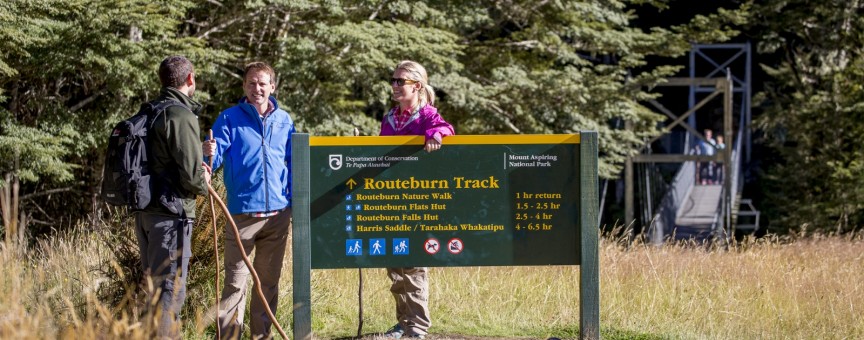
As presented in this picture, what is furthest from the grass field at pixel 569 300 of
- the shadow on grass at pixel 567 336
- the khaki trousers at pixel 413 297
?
the khaki trousers at pixel 413 297

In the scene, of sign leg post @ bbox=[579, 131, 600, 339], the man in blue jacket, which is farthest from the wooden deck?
the man in blue jacket

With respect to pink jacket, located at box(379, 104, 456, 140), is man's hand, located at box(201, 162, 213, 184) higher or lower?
lower

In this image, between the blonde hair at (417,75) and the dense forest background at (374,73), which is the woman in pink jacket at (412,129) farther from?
the dense forest background at (374,73)

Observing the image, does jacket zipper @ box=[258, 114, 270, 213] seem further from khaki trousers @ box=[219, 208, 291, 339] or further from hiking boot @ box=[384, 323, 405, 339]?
hiking boot @ box=[384, 323, 405, 339]

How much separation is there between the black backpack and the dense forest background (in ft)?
9.75

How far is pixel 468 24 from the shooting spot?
17.6m

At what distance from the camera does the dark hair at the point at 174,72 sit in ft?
17.7

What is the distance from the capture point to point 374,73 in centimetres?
1505

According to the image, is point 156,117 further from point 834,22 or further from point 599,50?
point 834,22

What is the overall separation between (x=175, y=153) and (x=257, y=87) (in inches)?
27.2

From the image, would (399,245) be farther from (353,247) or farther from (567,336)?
(567,336)

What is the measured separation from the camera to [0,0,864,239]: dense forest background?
12.2m

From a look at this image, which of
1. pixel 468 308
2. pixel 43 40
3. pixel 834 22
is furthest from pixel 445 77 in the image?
pixel 834 22

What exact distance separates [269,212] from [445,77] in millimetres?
11189
